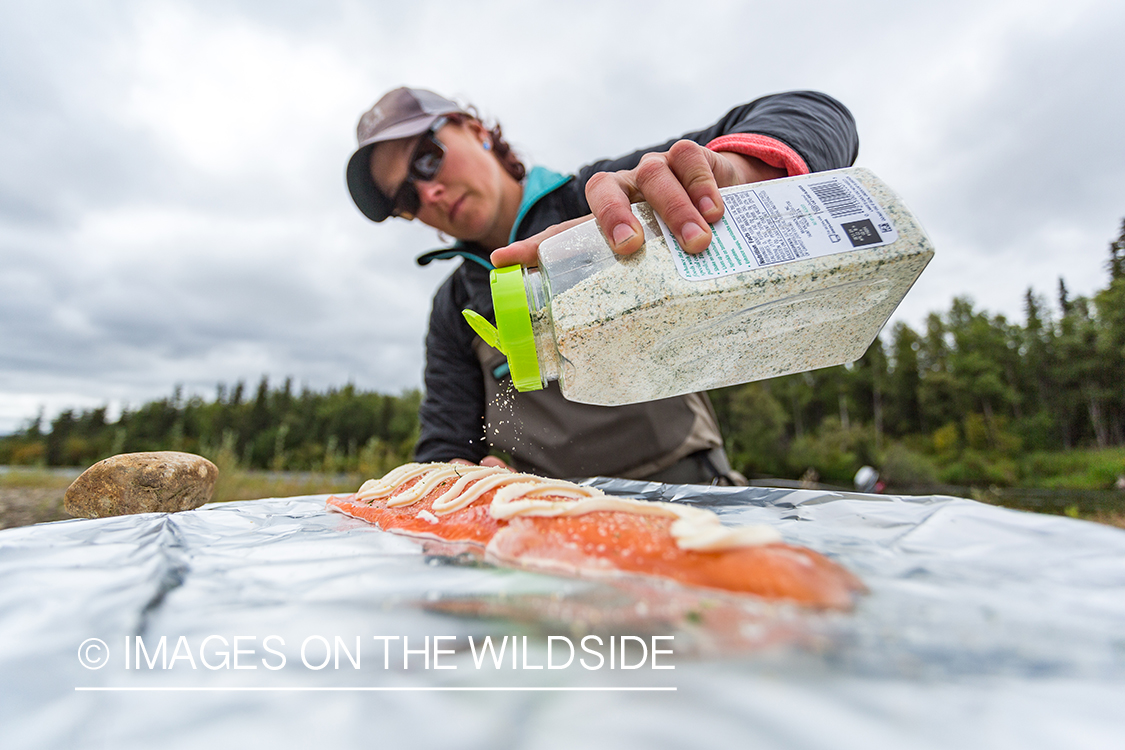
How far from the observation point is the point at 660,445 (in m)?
2.95

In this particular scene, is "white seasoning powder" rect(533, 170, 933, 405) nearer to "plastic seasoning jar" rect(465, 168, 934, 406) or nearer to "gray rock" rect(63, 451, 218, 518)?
"plastic seasoning jar" rect(465, 168, 934, 406)

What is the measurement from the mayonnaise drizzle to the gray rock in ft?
2.98

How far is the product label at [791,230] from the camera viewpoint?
1.31m

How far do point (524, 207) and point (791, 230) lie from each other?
1.96 m

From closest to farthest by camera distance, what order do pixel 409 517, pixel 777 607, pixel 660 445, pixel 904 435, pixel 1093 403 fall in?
pixel 777 607
pixel 409 517
pixel 660 445
pixel 1093 403
pixel 904 435

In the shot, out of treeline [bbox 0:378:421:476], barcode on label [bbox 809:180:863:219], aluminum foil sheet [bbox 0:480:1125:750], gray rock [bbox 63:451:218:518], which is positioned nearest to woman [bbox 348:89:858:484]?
barcode on label [bbox 809:180:863:219]

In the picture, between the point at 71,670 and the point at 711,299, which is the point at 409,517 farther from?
the point at 711,299

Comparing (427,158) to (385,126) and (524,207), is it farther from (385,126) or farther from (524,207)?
(524,207)

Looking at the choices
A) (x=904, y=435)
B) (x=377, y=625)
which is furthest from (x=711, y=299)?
(x=904, y=435)

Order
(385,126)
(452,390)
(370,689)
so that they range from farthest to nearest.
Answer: (452,390)
(385,126)
(370,689)

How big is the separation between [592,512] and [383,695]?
2.12 feet

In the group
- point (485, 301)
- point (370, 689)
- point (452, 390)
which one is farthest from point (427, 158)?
point (370, 689)

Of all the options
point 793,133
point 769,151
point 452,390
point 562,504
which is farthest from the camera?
point 452,390

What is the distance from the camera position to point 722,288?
4.29 feet
